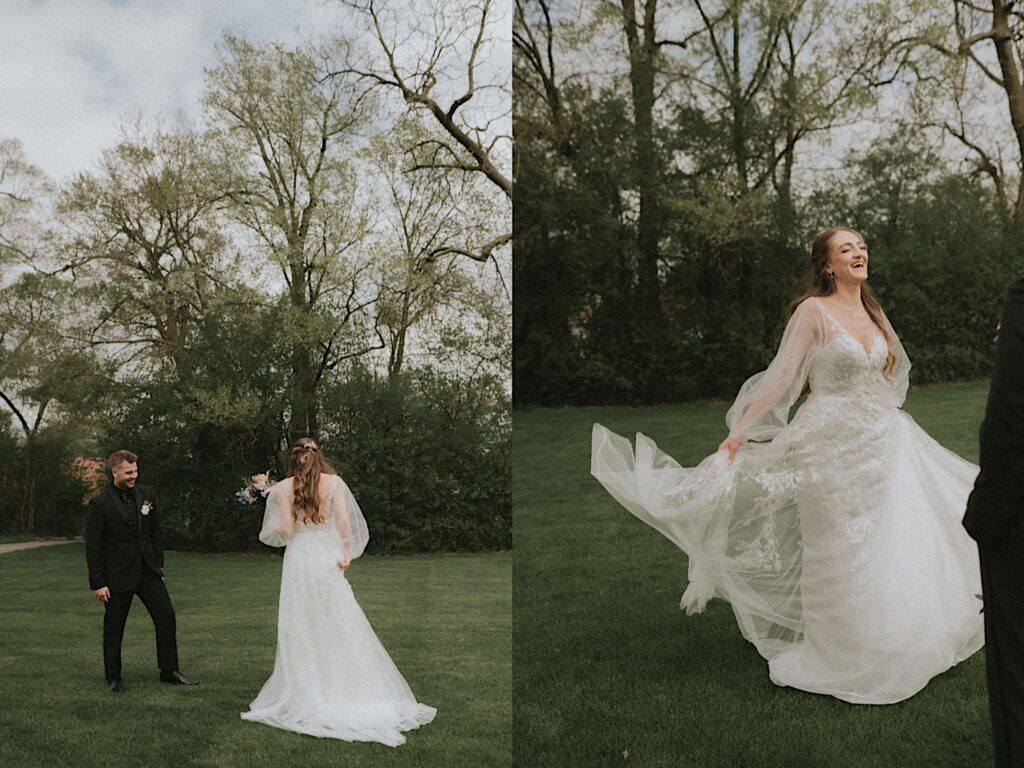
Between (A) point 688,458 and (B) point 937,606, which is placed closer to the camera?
(B) point 937,606

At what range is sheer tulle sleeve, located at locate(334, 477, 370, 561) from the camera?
3797 millimetres

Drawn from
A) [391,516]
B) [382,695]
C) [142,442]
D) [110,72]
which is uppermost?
[110,72]

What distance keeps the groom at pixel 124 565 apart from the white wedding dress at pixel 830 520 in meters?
1.86

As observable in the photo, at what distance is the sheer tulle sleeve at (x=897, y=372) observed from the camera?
127 inches

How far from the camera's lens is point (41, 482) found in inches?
152

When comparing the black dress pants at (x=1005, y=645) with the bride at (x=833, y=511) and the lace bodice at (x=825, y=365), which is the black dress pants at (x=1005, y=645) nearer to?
the bride at (x=833, y=511)

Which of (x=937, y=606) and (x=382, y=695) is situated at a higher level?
(x=937, y=606)

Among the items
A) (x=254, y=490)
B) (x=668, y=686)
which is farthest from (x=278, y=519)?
(x=668, y=686)

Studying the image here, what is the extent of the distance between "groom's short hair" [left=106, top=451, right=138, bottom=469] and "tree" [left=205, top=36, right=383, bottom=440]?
0.70 meters

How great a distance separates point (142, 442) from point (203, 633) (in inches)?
33.3

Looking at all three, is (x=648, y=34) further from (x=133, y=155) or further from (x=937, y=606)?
(x=937, y=606)

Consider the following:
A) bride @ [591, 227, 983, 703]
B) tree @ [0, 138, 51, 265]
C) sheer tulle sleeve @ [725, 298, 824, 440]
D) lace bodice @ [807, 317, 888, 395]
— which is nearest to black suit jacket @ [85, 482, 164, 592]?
tree @ [0, 138, 51, 265]

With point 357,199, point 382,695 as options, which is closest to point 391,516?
point 382,695

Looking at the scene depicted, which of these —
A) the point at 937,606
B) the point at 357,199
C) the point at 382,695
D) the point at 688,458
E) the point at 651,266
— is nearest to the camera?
the point at 937,606
